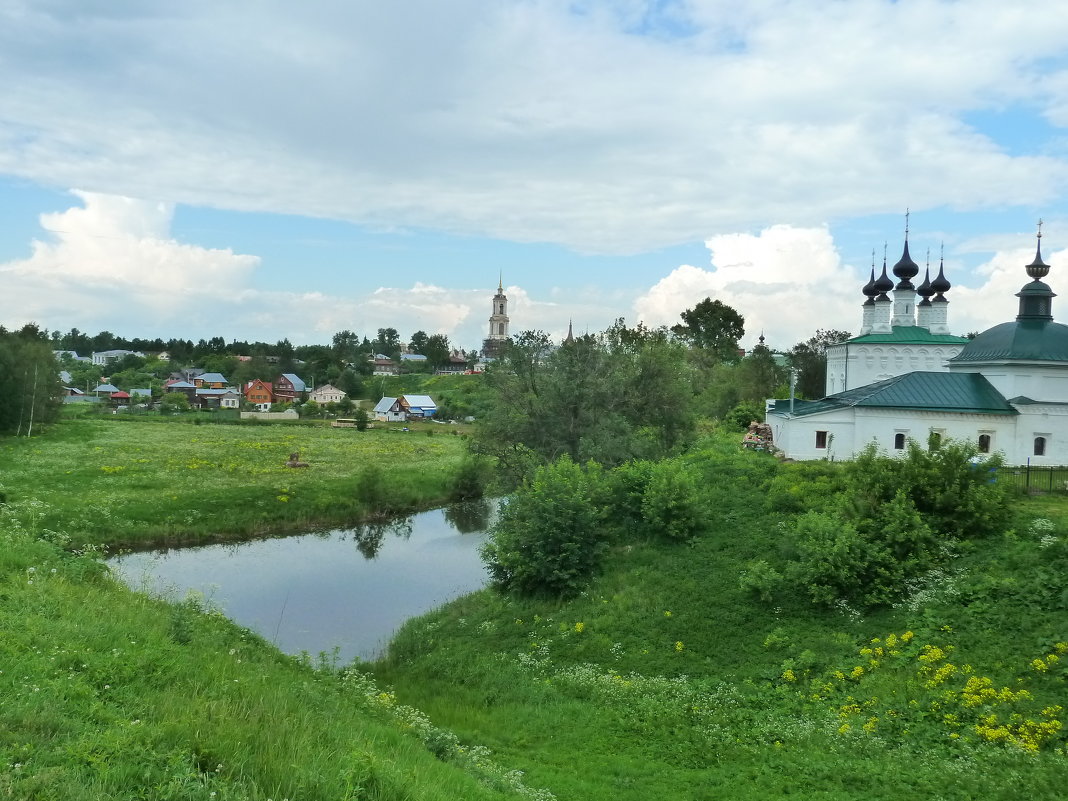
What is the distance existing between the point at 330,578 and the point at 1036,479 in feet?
82.6

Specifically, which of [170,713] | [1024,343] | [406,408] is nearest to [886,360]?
[1024,343]

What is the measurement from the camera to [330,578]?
2700 centimetres

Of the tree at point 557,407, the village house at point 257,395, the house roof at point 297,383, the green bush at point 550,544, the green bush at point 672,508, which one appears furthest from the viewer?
the house roof at point 297,383

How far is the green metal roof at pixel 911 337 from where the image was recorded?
126ft

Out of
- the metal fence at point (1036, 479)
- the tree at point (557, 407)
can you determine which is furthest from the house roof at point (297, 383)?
the metal fence at point (1036, 479)

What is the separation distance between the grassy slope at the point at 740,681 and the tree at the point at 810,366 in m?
42.0

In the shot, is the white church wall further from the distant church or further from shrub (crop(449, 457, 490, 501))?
the distant church

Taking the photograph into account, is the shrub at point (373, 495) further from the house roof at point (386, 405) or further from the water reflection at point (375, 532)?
the house roof at point (386, 405)

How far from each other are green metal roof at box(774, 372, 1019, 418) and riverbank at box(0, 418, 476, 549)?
79.2 ft

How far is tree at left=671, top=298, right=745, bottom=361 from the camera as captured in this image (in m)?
81.1

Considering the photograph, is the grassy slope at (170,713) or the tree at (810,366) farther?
the tree at (810,366)

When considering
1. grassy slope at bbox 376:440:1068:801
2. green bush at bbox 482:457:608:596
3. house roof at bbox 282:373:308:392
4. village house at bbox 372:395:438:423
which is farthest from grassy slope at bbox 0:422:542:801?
house roof at bbox 282:373:308:392

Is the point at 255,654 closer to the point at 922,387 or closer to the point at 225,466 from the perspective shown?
the point at 922,387

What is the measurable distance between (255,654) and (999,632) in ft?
46.2
